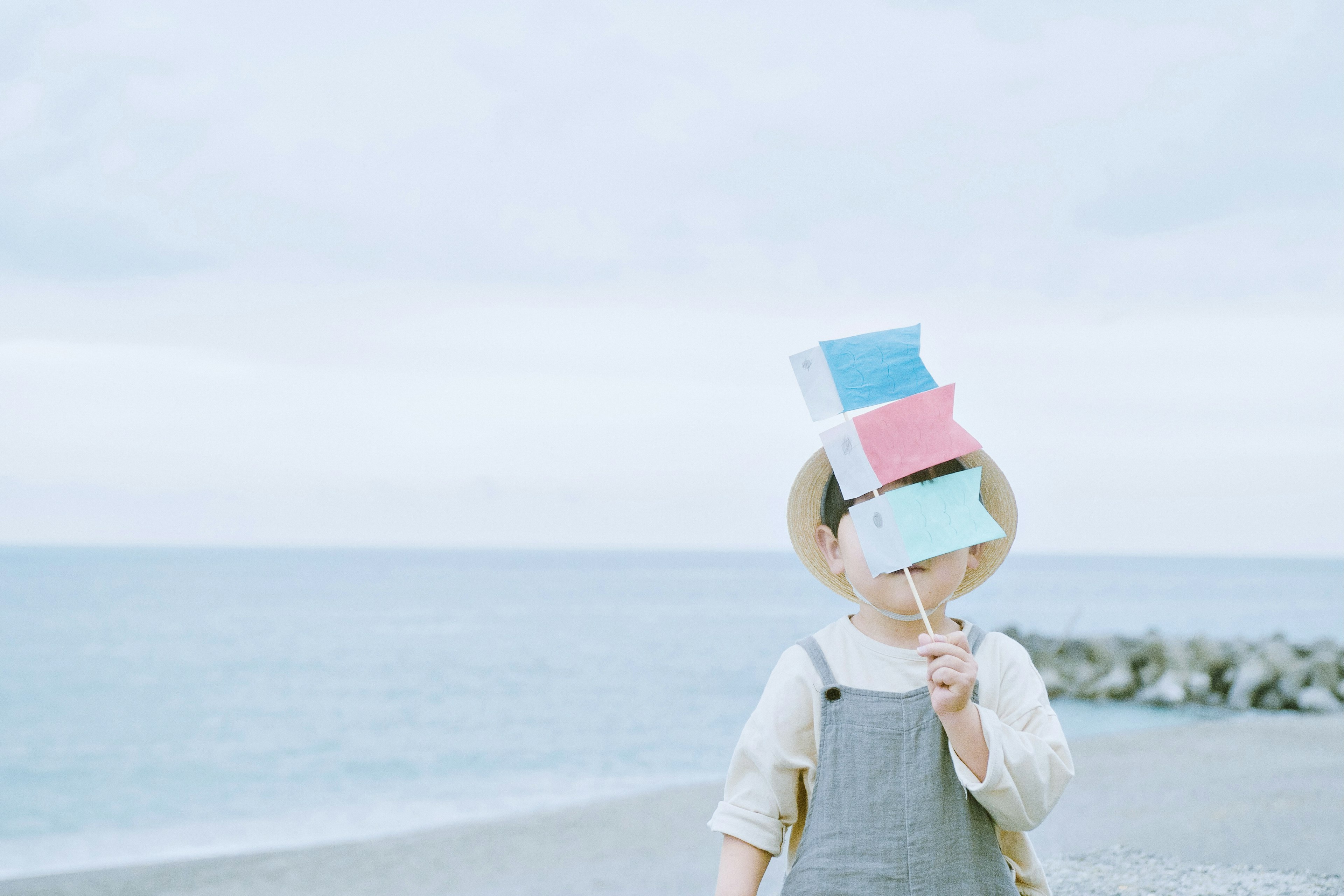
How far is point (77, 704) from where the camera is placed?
2634 centimetres

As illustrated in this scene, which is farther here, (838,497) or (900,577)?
(838,497)

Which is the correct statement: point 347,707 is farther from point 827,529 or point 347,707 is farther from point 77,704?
point 827,529

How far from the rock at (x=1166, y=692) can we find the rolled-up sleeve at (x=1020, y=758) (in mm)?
16774

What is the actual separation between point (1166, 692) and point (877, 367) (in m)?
17.3

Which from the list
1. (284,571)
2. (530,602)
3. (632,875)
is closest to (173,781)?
(632,875)

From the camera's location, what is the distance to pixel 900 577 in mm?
2027

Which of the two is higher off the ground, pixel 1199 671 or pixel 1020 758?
pixel 1020 758

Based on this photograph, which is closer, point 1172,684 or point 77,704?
point 1172,684

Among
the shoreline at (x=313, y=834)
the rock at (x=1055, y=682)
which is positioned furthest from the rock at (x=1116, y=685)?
the shoreline at (x=313, y=834)

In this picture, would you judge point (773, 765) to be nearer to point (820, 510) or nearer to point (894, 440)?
point (820, 510)

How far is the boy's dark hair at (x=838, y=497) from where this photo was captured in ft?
6.89

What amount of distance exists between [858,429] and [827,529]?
30cm

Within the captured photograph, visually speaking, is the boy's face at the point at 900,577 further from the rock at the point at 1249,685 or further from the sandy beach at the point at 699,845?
the rock at the point at 1249,685

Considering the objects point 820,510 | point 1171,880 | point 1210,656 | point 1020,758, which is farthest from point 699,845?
point 1210,656
